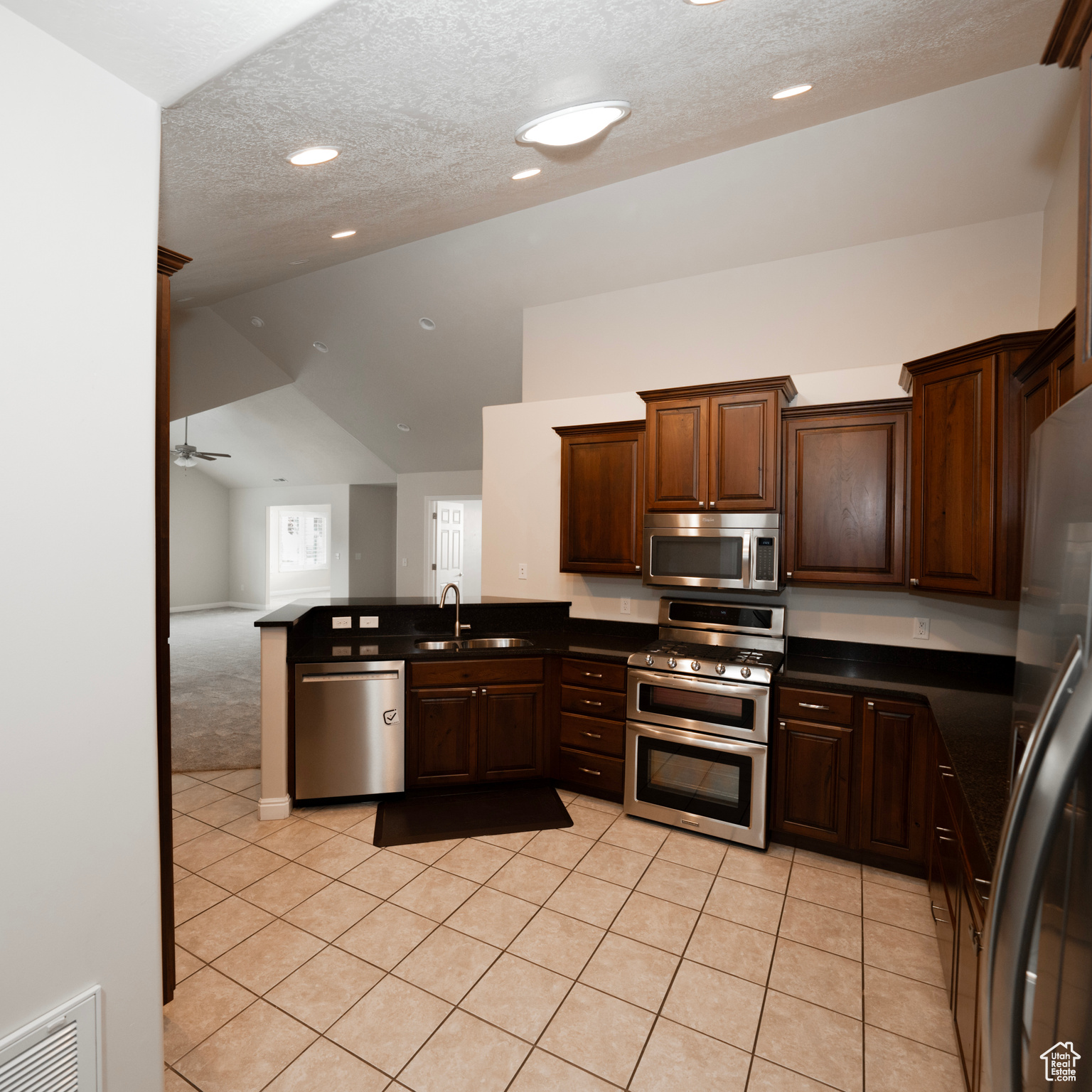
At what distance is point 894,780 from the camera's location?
9.11 ft

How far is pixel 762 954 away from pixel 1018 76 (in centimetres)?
353

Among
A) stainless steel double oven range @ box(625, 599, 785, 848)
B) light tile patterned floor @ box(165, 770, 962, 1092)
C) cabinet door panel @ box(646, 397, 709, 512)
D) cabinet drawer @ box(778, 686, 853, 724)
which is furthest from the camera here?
cabinet door panel @ box(646, 397, 709, 512)

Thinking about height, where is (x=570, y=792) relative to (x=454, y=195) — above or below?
below

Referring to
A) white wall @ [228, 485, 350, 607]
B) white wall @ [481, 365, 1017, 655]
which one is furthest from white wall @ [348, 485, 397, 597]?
white wall @ [481, 365, 1017, 655]

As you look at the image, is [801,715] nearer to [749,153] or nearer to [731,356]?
[731,356]

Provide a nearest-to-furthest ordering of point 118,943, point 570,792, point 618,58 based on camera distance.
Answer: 1. point 118,943
2. point 618,58
3. point 570,792

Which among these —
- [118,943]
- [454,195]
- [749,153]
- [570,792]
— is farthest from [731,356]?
[118,943]

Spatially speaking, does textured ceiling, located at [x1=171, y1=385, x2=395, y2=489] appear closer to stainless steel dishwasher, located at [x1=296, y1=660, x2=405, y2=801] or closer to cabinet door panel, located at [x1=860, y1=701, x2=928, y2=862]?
stainless steel dishwasher, located at [x1=296, y1=660, x2=405, y2=801]

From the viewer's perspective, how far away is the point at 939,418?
8.93 ft

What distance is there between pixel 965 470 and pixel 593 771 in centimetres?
239

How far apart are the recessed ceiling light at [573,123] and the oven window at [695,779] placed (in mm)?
2706

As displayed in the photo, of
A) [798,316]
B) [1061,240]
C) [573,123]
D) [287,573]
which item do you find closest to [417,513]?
[287,573]

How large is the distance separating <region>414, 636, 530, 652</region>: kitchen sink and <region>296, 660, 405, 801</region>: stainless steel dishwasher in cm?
38

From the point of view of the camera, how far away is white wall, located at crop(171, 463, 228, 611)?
11375 mm
